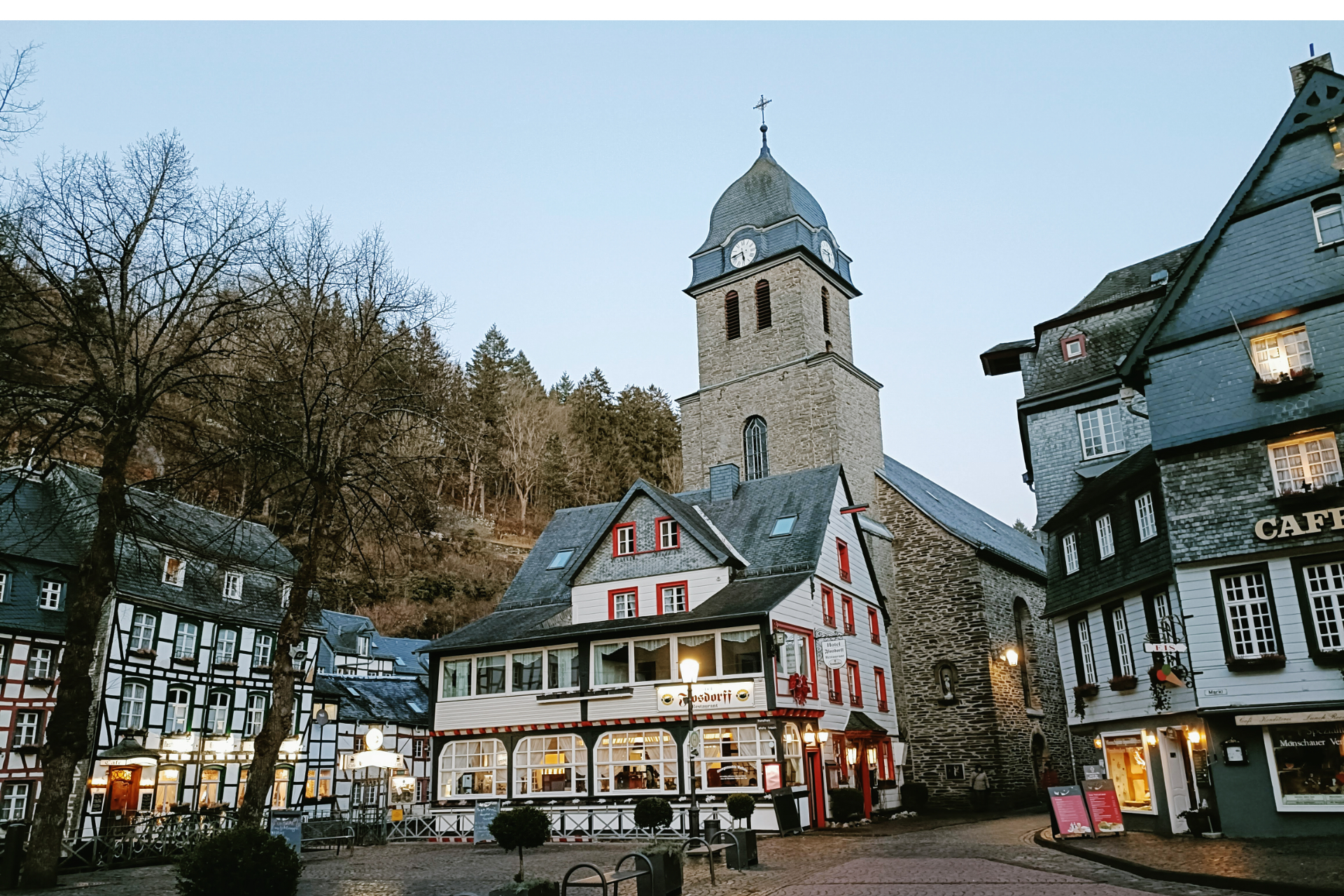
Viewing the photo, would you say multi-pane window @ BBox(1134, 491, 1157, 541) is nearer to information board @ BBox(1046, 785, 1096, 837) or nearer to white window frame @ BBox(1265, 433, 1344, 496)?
white window frame @ BBox(1265, 433, 1344, 496)

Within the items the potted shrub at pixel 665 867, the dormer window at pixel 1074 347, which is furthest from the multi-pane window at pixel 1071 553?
the potted shrub at pixel 665 867

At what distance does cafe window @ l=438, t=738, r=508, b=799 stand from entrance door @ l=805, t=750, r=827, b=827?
28.3 feet

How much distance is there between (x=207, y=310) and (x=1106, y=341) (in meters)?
21.6

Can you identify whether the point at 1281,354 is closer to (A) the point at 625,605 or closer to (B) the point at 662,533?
(B) the point at 662,533

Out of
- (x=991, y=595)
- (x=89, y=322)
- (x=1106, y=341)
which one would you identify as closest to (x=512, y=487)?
(x=991, y=595)

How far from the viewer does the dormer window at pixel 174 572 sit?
1197 inches

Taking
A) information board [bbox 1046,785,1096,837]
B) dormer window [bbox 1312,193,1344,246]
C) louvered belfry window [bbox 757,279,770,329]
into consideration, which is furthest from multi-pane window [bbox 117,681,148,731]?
dormer window [bbox 1312,193,1344,246]

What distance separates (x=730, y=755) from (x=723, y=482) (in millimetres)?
10609

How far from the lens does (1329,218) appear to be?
1836 centimetres

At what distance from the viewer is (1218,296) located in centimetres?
1922

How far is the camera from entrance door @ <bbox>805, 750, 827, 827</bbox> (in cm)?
2556

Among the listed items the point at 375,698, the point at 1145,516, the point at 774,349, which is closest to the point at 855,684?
the point at 1145,516

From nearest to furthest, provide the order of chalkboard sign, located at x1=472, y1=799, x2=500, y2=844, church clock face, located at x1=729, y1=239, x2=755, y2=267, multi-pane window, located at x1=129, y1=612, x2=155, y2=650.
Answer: chalkboard sign, located at x1=472, y1=799, x2=500, y2=844, multi-pane window, located at x1=129, y1=612, x2=155, y2=650, church clock face, located at x1=729, y1=239, x2=755, y2=267

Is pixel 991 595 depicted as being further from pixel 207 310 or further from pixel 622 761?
pixel 207 310
